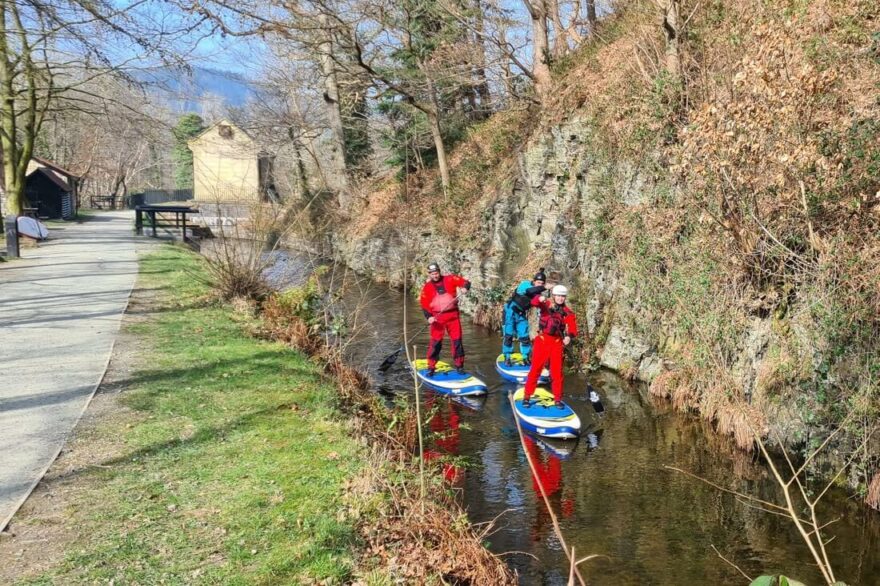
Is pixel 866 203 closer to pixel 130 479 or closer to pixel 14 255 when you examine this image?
pixel 130 479

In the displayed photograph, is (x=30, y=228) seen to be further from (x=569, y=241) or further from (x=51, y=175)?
(x=51, y=175)

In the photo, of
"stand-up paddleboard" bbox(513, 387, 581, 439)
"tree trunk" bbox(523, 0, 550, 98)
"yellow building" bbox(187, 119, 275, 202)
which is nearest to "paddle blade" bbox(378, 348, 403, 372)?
"stand-up paddleboard" bbox(513, 387, 581, 439)

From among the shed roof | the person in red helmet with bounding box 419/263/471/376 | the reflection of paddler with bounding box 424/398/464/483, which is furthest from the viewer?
the shed roof

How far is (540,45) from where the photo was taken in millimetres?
20812

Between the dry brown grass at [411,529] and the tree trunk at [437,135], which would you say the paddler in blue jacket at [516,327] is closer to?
the dry brown grass at [411,529]

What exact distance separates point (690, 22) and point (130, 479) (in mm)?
14036

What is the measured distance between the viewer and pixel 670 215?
523 inches

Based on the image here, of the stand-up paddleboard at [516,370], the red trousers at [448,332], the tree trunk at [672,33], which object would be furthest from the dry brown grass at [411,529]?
the tree trunk at [672,33]

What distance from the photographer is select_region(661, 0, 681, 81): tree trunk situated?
1411cm

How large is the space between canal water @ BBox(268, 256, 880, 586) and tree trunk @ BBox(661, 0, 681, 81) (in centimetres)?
675

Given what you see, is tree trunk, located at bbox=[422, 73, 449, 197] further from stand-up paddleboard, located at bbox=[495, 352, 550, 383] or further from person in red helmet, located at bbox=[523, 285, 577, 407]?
person in red helmet, located at bbox=[523, 285, 577, 407]

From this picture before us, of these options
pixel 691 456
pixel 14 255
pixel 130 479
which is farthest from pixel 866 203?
pixel 14 255

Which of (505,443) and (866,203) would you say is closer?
(866,203)

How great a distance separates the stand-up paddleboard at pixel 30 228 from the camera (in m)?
24.6
